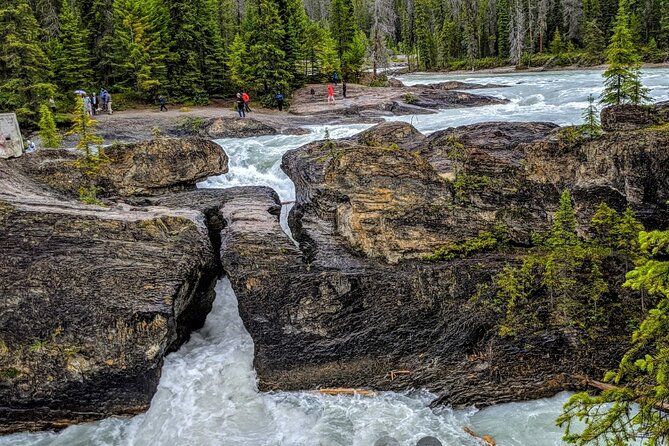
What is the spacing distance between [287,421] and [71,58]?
35.8 metres

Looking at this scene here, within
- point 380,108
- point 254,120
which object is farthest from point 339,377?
point 380,108

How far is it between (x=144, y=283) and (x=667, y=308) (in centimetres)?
1045

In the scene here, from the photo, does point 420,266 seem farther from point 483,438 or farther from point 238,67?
point 238,67

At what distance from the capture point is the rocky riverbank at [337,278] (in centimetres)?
1153

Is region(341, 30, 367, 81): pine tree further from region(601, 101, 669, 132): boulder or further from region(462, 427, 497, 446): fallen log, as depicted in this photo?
region(462, 427, 497, 446): fallen log

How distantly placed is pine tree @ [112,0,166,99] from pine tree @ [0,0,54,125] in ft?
23.8

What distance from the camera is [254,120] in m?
30.0

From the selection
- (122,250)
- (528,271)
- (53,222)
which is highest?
(53,222)

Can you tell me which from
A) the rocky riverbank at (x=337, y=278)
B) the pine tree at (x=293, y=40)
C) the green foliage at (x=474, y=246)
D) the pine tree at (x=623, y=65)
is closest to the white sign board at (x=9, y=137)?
the rocky riverbank at (x=337, y=278)

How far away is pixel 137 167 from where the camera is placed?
59.6 ft

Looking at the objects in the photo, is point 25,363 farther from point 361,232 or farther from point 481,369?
point 481,369

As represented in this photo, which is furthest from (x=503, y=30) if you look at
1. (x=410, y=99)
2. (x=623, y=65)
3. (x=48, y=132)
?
(x=48, y=132)

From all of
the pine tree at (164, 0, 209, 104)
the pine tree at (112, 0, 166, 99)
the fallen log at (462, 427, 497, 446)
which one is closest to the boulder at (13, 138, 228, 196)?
the fallen log at (462, 427, 497, 446)

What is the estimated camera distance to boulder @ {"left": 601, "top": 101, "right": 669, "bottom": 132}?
48.3ft
